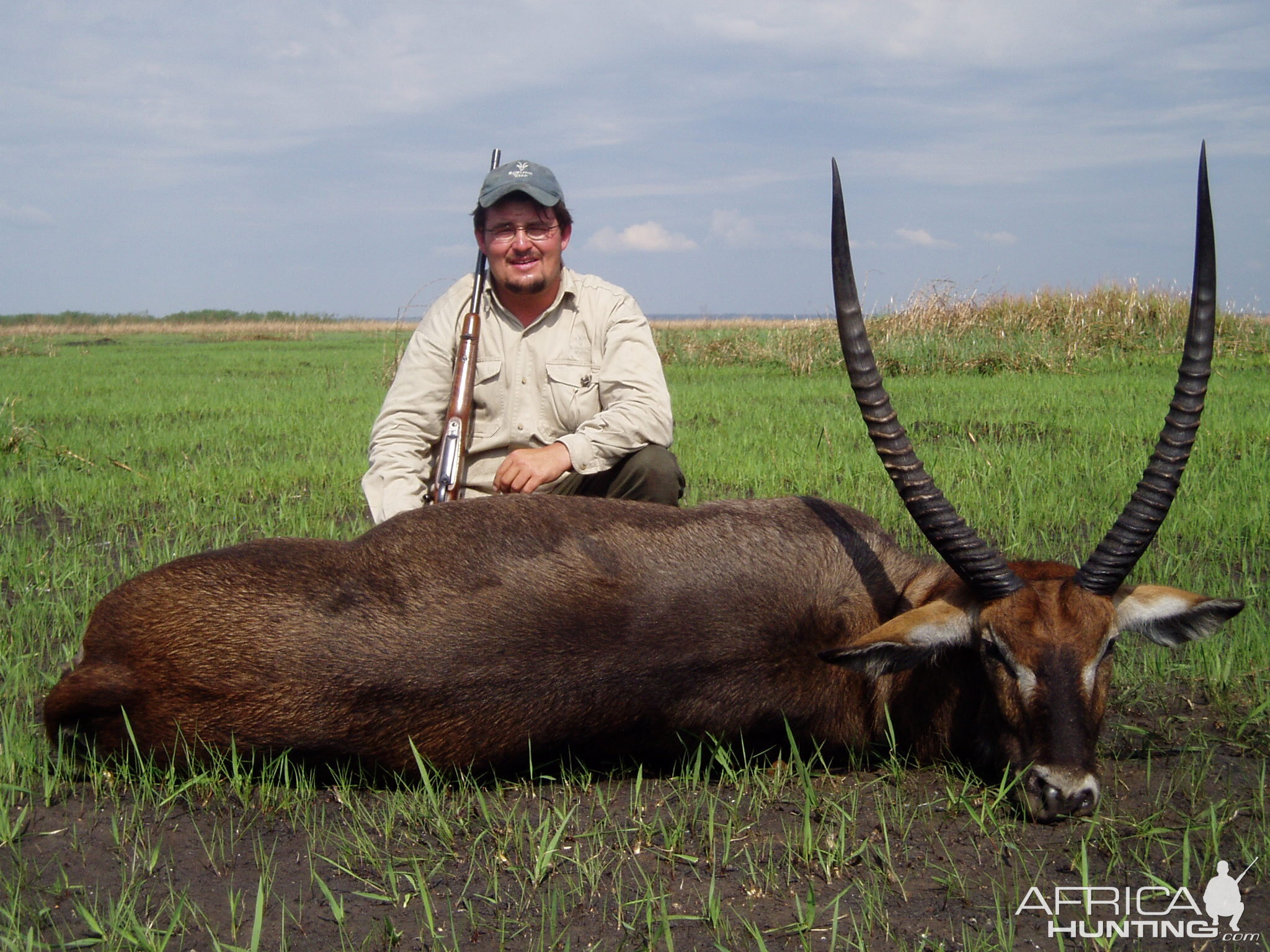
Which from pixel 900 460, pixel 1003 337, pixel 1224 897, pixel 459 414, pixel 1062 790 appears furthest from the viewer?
pixel 1003 337

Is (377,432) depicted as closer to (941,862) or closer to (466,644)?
(466,644)

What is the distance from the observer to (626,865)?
298 cm

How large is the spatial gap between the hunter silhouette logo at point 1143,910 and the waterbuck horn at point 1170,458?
86 centimetres

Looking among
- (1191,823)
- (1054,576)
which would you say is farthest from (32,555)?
(1191,823)

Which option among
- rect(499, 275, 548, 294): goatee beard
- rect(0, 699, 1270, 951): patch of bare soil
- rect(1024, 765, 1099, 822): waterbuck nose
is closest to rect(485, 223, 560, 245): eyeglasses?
rect(499, 275, 548, 294): goatee beard

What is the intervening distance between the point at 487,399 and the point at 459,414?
30cm

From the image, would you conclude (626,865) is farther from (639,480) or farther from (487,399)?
(487,399)

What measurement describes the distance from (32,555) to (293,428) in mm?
5351

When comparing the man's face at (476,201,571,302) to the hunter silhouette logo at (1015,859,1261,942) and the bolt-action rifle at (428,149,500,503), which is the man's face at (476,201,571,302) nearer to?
the bolt-action rifle at (428,149,500,503)

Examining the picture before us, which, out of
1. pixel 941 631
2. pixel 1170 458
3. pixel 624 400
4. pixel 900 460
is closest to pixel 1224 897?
pixel 941 631

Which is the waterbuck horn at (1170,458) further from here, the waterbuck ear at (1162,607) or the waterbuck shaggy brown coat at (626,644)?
the waterbuck ear at (1162,607)

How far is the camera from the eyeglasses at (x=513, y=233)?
524cm

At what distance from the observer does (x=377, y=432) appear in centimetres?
529

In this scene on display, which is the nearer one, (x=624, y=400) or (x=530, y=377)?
(x=624, y=400)
